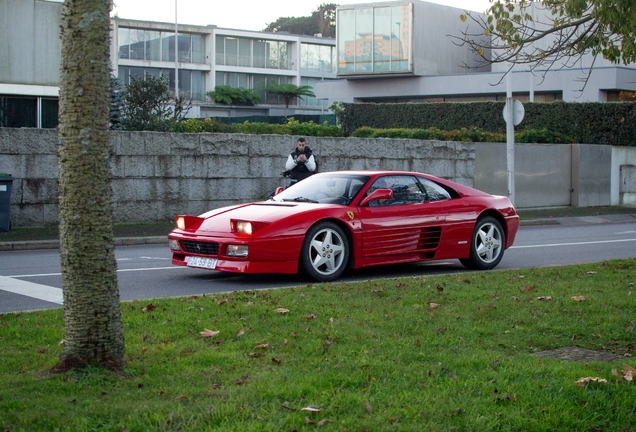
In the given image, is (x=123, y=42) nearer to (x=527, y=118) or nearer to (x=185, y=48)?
(x=185, y=48)

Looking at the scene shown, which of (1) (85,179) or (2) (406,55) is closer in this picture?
(1) (85,179)

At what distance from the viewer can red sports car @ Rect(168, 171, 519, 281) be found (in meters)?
9.76

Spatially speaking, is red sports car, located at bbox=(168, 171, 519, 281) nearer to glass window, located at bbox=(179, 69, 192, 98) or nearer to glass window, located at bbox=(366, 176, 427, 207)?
glass window, located at bbox=(366, 176, 427, 207)

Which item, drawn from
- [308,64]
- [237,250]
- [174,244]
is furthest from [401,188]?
[308,64]

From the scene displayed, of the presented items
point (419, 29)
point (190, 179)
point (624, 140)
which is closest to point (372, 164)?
point (190, 179)

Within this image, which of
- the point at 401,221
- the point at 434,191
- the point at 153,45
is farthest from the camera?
the point at 153,45

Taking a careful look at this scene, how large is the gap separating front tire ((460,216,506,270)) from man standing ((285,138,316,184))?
20.6 ft

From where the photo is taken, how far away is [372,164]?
72.0 feet

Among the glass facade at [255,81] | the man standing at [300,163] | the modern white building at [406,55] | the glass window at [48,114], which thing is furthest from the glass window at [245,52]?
the man standing at [300,163]

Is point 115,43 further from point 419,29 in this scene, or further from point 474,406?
point 474,406

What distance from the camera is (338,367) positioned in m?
5.37

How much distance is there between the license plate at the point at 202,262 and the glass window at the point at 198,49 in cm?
5984

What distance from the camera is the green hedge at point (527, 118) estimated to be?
3291cm

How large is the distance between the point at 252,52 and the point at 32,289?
64.1 meters
